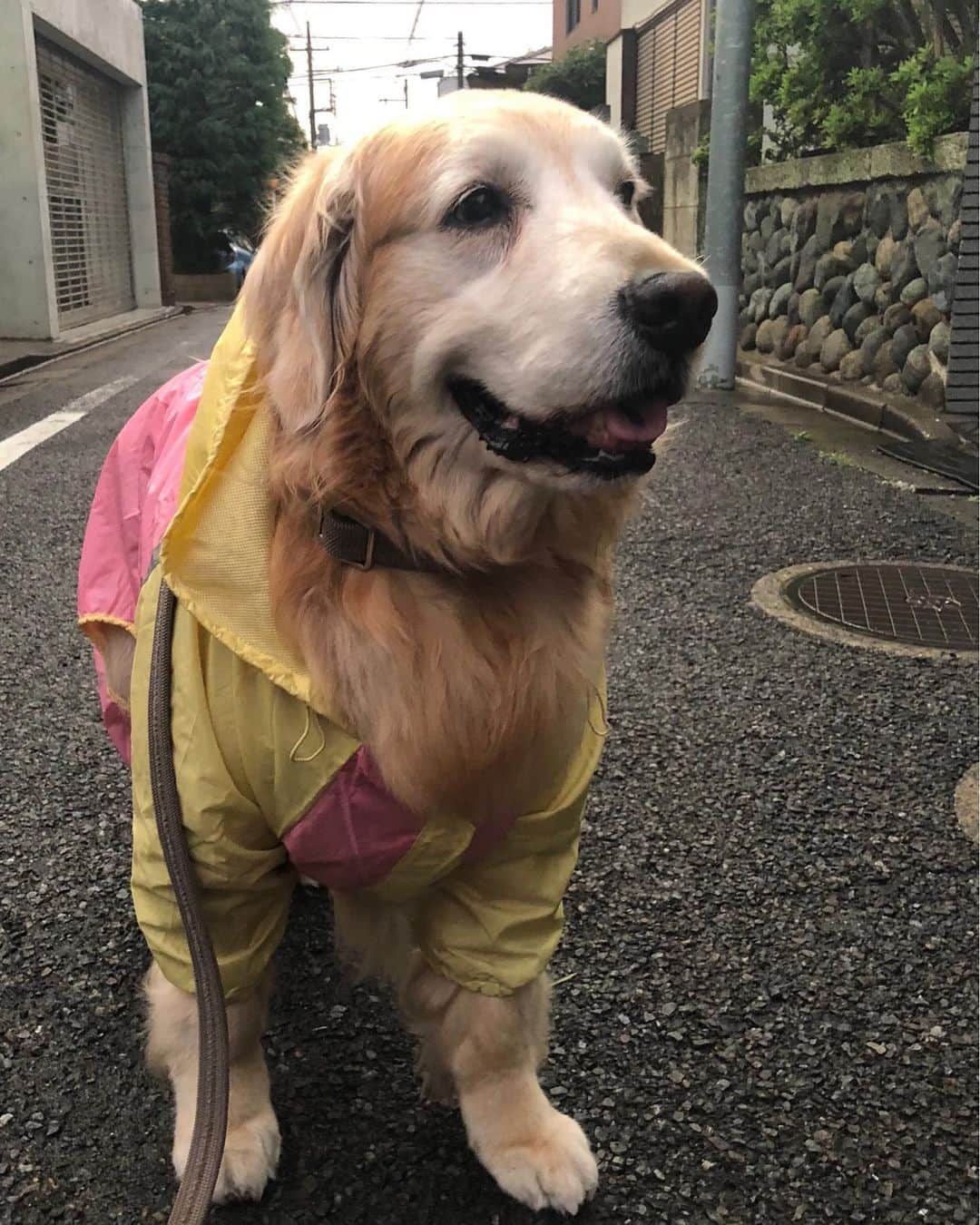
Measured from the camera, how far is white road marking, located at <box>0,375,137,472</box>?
6641mm

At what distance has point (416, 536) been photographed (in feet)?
5.26

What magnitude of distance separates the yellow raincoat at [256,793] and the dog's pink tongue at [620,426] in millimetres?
454

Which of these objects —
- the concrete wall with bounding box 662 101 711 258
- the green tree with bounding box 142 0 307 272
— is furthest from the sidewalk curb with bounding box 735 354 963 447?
the green tree with bounding box 142 0 307 272

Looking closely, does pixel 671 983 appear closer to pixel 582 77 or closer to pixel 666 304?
pixel 666 304

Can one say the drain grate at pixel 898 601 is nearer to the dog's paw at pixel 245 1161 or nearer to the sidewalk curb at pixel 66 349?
the dog's paw at pixel 245 1161

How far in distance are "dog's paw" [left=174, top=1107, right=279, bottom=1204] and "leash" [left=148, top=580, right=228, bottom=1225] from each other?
0.16 m

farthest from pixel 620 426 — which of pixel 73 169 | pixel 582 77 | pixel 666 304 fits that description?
pixel 582 77

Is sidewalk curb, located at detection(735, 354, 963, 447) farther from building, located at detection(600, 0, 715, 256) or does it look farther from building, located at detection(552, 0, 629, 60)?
building, located at detection(552, 0, 629, 60)

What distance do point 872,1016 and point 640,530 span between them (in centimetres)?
305

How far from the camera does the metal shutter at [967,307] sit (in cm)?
616

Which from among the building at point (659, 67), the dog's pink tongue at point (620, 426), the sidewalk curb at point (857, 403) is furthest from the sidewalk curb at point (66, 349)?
the dog's pink tongue at point (620, 426)

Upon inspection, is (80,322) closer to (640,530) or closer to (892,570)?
(640,530)

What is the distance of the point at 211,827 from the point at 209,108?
26.7m

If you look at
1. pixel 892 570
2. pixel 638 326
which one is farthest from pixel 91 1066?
pixel 892 570
